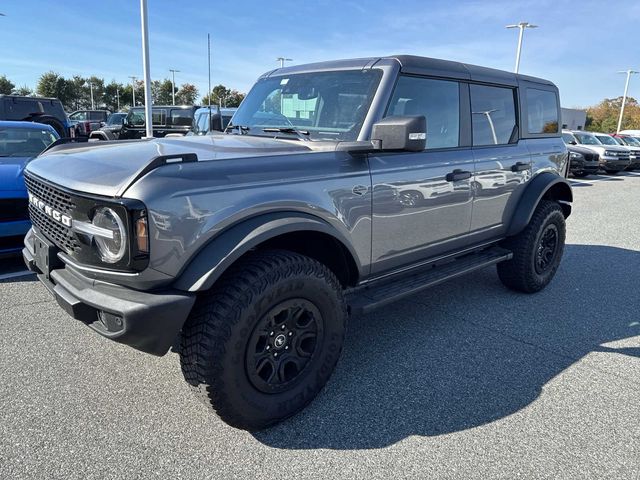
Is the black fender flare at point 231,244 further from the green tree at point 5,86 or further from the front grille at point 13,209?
the green tree at point 5,86

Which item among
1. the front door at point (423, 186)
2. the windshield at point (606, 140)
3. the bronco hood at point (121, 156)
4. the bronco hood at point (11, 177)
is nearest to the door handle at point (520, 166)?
the front door at point (423, 186)

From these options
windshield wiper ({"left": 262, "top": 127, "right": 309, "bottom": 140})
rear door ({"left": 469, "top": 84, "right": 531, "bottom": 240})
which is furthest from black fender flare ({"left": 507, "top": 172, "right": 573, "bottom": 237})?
windshield wiper ({"left": 262, "top": 127, "right": 309, "bottom": 140})

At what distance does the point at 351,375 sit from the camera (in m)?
3.08

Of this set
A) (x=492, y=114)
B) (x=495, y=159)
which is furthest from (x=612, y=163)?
(x=495, y=159)

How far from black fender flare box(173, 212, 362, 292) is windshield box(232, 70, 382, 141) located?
81cm

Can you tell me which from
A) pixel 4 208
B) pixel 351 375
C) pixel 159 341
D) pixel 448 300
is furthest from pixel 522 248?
pixel 4 208

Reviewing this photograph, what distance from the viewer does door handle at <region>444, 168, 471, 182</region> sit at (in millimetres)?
3439

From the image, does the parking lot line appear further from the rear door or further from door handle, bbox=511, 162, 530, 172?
door handle, bbox=511, 162, 530, 172

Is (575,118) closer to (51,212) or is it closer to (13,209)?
(13,209)

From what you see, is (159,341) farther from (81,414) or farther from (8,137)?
(8,137)

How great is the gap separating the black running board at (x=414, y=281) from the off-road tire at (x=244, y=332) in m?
0.41

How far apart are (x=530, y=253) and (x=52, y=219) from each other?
387cm

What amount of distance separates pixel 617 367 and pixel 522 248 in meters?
1.39

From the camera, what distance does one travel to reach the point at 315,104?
3.30m
